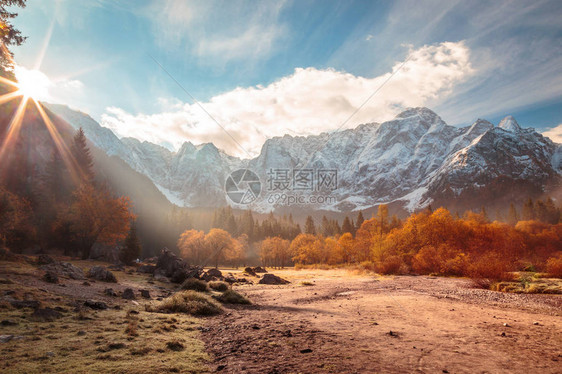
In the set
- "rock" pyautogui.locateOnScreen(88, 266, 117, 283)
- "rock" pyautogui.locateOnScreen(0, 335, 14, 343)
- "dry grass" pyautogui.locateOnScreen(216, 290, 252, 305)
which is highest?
"rock" pyautogui.locateOnScreen(0, 335, 14, 343)

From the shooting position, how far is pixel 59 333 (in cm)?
802

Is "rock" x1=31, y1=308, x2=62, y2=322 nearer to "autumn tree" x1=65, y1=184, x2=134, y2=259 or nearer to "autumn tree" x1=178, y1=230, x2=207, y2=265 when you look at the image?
"autumn tree" x1=65, y1=184, x2=134, y2=259

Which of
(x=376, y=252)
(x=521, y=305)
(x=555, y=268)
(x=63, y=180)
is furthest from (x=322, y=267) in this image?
(x=63, y=180)

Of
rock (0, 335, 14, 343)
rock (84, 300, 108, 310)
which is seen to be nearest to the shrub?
rock (84, 300, 108, 310)

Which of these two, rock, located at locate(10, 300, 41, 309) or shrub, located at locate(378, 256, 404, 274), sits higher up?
rock, located at locate(10, 300, 41, 309)

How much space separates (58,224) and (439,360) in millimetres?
61436

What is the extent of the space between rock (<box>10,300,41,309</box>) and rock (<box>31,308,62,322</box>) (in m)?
1.19

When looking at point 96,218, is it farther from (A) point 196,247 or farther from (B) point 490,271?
(B) point 490,271

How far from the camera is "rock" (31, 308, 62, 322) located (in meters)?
9.13

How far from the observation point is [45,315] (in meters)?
9.38

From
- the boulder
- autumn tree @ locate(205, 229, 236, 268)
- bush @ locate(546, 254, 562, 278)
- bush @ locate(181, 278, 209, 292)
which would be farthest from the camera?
autumn tree @ locate(205, 229, 236, 268)

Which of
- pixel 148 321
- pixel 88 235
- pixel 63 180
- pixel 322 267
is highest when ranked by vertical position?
pixel 63 180

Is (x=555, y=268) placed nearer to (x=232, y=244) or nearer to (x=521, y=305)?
(x=521, y=305)

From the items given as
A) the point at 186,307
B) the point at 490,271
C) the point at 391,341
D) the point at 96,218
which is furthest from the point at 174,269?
the point at 490,271
